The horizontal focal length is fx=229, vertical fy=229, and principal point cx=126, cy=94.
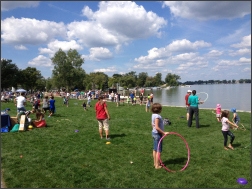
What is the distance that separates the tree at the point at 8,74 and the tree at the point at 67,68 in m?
10.9

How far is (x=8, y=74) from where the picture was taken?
65125 mm

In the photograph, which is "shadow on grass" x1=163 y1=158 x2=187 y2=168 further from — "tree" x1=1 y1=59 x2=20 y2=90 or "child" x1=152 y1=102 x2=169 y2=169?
"tree" x1=1 y1=59 x2=20 y2=90

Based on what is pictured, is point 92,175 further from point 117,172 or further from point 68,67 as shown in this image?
point 68,67

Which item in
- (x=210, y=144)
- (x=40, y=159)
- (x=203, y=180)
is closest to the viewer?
(x=203, y=180)

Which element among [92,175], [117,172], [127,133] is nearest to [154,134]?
[117,172]

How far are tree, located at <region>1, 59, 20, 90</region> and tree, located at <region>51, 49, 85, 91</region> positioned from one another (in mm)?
10857

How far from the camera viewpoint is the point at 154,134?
6.47 metres

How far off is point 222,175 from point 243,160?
5.39 ft

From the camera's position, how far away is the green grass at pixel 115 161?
548 centimetres

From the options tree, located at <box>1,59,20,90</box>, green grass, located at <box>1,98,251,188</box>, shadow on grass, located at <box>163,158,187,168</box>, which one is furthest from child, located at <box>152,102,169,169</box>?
tree, located at <box>1,59,20,90</box>

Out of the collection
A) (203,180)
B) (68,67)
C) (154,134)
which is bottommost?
(203,180)

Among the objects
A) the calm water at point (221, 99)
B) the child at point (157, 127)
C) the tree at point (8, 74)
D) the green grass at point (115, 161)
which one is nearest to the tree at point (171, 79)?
the calm water at point (221, 99)

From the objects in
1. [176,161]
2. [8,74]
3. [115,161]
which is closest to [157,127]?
[176,161]

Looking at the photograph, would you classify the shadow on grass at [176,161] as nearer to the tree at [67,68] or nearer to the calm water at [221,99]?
the calm water at [221,99]
